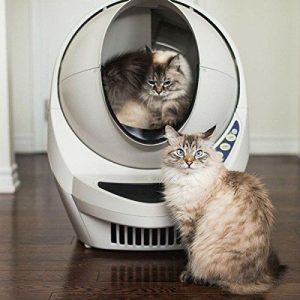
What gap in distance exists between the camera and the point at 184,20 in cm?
200

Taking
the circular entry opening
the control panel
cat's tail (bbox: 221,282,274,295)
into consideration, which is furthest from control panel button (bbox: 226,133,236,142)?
cat's tail (bbox: 221,282,274,295)

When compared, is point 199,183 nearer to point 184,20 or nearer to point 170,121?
point 170,121

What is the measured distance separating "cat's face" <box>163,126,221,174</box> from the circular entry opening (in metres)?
0.21

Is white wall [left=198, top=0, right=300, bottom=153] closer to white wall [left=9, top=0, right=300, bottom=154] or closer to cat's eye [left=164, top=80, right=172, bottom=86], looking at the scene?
white wall [left=9, top=0, right=300, bottom=154]

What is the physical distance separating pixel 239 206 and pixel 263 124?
2335 millimetres

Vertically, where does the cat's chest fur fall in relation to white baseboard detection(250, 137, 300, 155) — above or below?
above

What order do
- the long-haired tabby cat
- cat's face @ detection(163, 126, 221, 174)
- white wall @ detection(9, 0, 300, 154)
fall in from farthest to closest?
1. white wall @ detection(9, 0, 300, 154)
2. cat's face @ detection(163, 126, 221, 174)
3. the long-haired tabby cat

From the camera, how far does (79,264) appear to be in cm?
188

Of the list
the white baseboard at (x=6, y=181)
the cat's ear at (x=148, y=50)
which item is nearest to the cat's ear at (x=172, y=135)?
the cat's ear at (x=148, y=50)

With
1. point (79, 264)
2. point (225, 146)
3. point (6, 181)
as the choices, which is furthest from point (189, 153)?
point (6, 181)

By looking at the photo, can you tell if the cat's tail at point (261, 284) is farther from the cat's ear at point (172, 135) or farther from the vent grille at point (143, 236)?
the cat's ear at point (172, 135)

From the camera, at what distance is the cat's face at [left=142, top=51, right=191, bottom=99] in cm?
194

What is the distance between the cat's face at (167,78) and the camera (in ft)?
6.38

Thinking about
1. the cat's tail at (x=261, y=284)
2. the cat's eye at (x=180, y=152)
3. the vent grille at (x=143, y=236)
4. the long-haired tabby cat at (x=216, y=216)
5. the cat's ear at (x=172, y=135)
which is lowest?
the cat's tail at (x=261, y=284)
